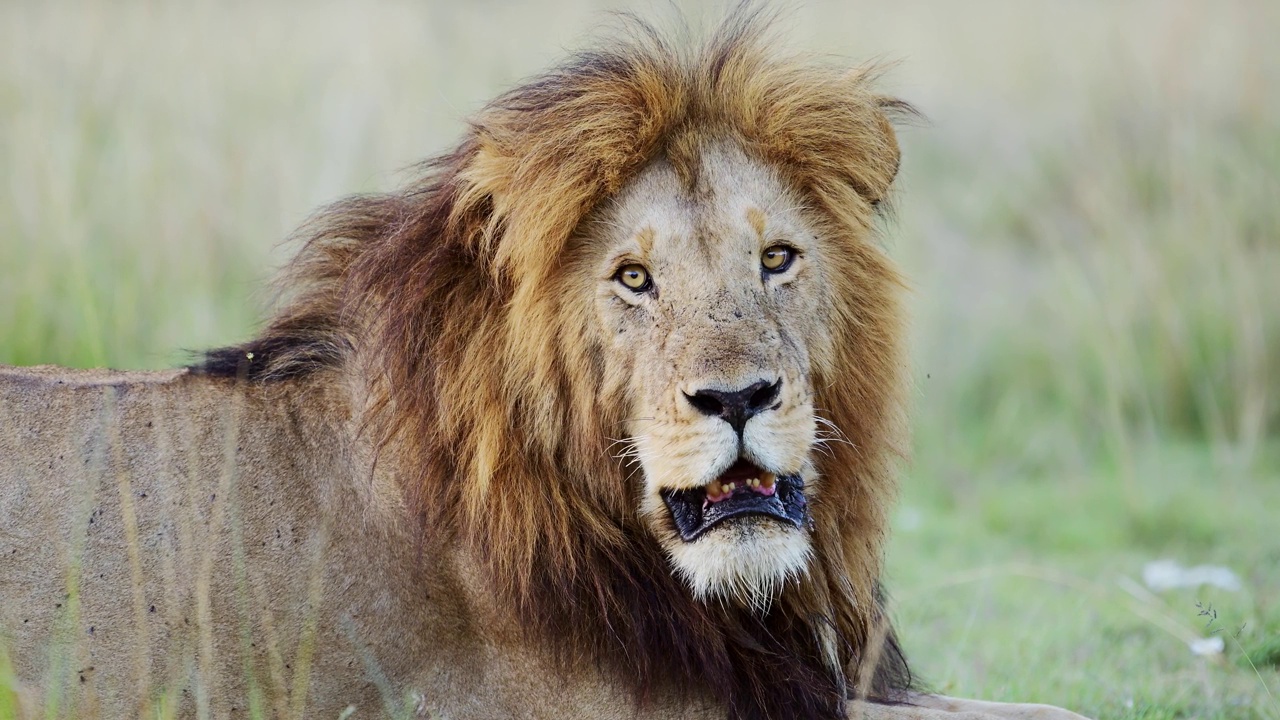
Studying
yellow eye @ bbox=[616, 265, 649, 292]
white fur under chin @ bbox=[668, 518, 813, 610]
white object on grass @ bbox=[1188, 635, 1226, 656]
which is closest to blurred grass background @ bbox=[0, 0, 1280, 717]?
white object on grass @ bbox=[1188, 635, 1226, 656]

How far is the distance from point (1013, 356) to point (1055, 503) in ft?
6.44

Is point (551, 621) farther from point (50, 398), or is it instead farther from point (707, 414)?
point (50, 398)

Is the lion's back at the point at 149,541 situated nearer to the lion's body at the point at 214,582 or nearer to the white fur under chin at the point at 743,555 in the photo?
the lion's body at the point at 214,582

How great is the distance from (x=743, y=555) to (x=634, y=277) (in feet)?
2.70

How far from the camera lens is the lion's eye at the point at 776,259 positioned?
3.70 metres

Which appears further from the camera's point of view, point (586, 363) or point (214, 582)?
point (586, 363)

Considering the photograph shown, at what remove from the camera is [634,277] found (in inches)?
144

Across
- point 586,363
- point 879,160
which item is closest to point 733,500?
point 586,363

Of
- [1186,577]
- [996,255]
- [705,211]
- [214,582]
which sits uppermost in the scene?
[996,255]

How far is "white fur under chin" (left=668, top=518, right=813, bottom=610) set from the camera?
3338 mm

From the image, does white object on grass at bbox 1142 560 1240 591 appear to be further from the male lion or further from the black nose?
the black nose

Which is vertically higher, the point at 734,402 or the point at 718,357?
the point at 718,357

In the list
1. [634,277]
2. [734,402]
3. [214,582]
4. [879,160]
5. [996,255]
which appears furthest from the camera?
[996,255]

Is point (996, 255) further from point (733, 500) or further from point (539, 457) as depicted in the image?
point (733, 500)
